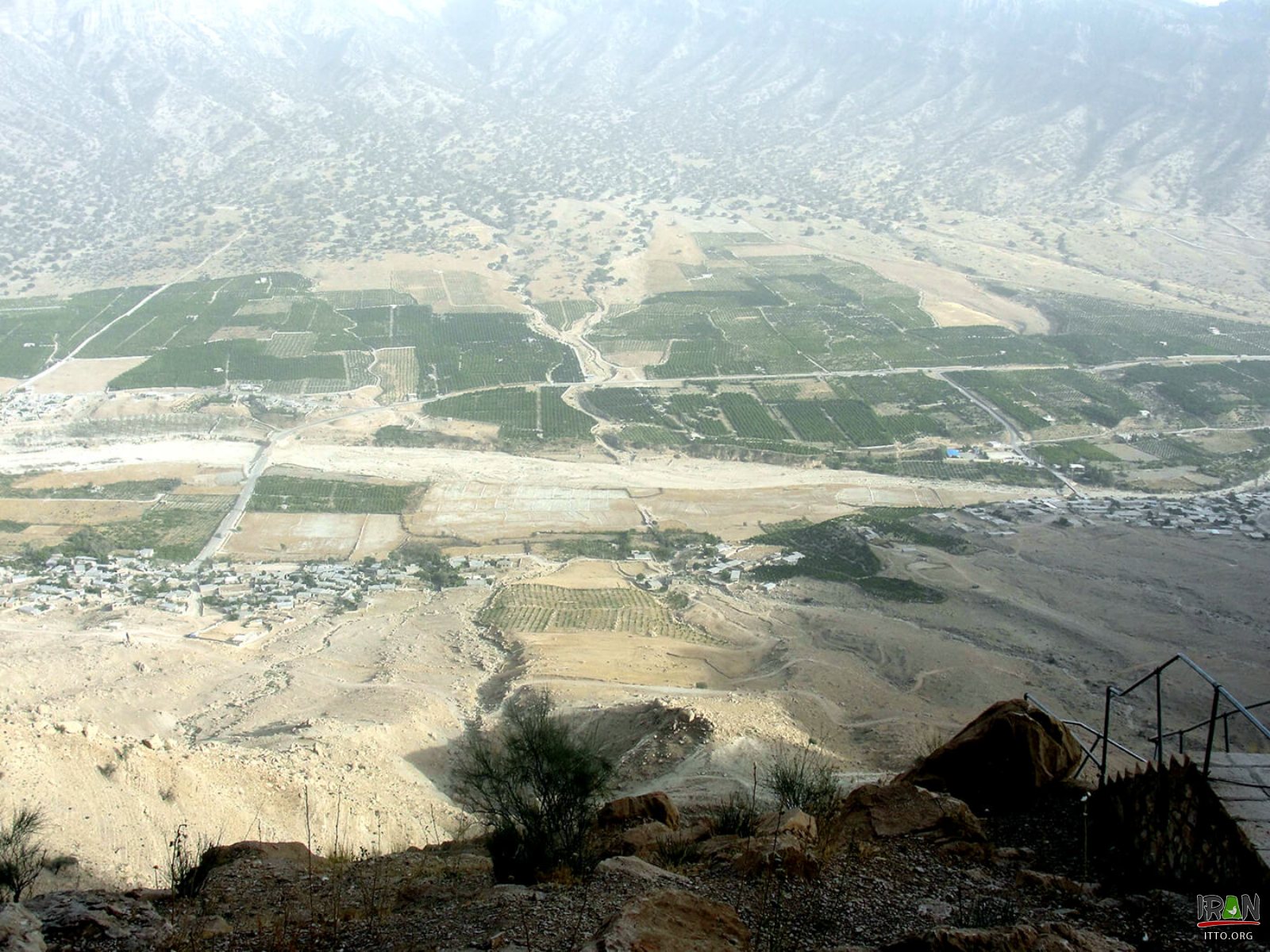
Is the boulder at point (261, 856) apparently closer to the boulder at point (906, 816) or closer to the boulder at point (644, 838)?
the boulder at point (644, 838)

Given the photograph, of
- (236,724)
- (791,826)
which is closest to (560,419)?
(236,724)

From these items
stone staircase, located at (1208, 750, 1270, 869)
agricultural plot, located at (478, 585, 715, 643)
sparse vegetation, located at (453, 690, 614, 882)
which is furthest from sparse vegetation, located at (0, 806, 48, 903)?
agricultural plot, located at (478, 585, 715, 643)

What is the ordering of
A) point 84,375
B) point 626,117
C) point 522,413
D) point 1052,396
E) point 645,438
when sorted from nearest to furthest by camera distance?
point 645,438
point 522,413
point 1052,396
point 84,375
point 626,117

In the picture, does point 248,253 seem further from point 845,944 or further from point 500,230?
point 845,944

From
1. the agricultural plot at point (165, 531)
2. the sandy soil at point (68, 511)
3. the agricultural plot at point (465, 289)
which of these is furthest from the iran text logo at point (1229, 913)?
the agricultural plot at point (465, 289)

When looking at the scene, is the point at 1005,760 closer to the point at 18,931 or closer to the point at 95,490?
the point at 18,931
